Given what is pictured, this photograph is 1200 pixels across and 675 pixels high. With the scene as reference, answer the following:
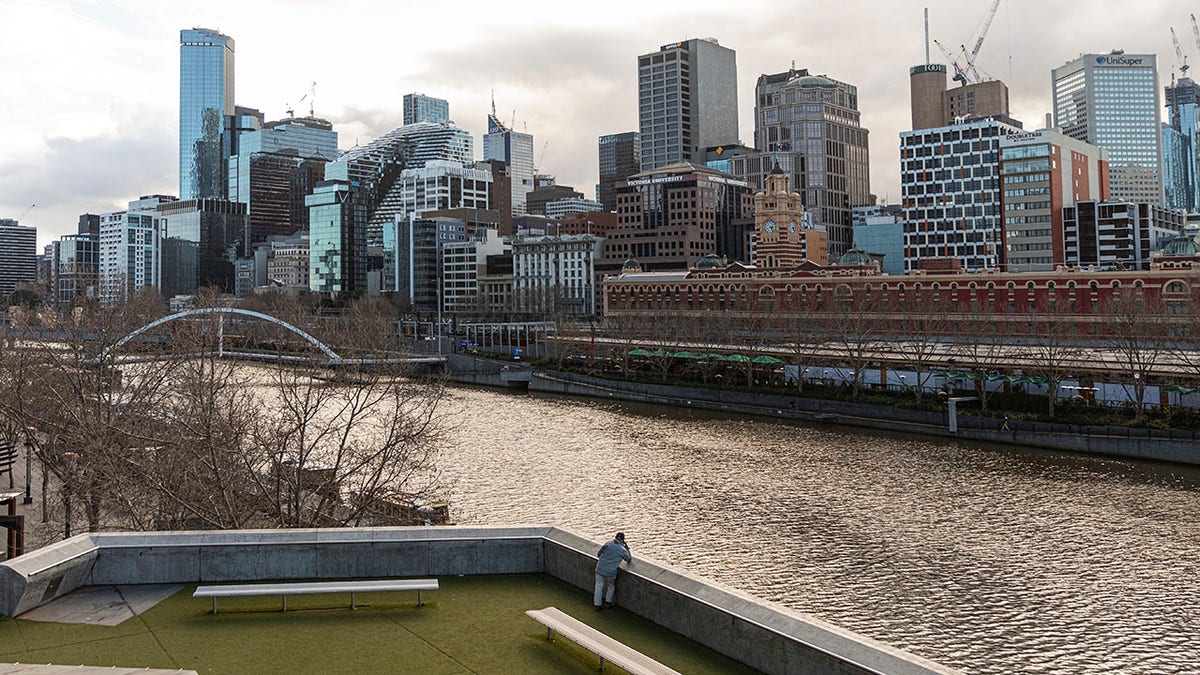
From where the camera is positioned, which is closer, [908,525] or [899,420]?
[908,525]

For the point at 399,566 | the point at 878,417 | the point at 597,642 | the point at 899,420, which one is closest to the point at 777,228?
the point at 878,417

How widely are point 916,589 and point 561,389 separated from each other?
6388 centimetres

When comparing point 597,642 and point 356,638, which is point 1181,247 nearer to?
point 597,642

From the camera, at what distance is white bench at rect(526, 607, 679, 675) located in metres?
11.7

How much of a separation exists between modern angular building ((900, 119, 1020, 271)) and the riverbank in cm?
6495

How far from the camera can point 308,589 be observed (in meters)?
14.1

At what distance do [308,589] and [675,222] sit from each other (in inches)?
6711

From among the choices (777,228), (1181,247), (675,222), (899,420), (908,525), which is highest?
(675,222)

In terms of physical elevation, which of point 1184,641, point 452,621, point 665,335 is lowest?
point 1184,641

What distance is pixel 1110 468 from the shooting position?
45000 millimetres

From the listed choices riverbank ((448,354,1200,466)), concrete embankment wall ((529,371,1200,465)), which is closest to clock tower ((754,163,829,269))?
riverbank ((448,354,1200,466))

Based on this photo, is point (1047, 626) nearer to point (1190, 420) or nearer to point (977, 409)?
point (1190, 420)

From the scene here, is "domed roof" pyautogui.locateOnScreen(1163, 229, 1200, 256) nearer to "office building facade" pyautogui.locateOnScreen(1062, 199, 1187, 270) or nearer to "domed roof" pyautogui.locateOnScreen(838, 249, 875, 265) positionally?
"domed roof" pyautogui.locateOnScreen(838, 249, 875, 265)

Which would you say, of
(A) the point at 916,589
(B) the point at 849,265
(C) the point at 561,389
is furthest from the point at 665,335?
(A) the point at 916,589
